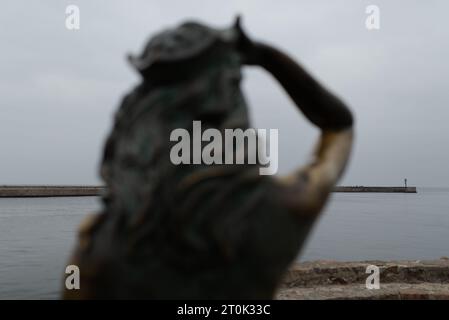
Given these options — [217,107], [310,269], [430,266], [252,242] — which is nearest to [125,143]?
[217,107]

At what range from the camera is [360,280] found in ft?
23.7

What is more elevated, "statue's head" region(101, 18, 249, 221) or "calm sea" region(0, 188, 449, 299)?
"statue's head" region(101, 18, 249, 221)

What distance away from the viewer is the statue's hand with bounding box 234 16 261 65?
2.09 meters

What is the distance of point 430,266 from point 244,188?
6.71 meters

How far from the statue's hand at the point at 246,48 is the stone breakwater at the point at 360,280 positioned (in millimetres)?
4548

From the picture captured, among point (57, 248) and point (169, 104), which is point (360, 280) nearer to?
point (169, 104)

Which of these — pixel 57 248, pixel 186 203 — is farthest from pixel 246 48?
pixel 57 248

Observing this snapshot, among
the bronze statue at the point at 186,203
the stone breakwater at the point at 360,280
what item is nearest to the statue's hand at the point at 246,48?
the bronze statue at the point at 186,203

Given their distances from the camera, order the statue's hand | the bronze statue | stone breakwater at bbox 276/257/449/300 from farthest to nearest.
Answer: stone breakwater at bbox 276/257/449/300, the statue's hand, the bronze statue

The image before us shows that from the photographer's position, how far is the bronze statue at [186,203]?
173 centimetres

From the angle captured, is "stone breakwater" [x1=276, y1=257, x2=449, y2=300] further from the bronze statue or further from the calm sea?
the bronze statue

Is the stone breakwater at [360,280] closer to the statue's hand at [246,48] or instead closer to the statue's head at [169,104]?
the statue's hand at [246,48]

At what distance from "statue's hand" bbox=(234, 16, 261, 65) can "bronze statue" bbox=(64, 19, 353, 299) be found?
9 cm

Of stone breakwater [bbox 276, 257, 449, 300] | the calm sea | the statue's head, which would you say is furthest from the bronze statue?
the calm sea
